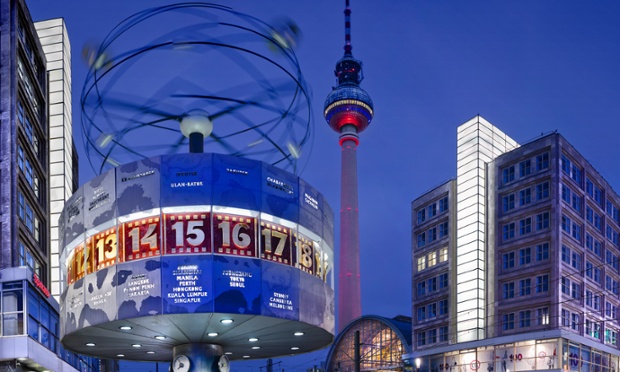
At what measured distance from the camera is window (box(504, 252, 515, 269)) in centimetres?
8200

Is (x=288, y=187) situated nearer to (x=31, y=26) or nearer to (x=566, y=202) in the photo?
(x=31, y=26)

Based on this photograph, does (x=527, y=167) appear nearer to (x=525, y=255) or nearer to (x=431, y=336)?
(x=525, y=255)

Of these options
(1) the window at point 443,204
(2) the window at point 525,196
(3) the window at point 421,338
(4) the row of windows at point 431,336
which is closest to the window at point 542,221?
(2) the window at point 525,196

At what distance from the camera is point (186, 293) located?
2862 centimetres

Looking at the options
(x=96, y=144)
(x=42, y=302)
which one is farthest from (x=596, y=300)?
(x=96, y=144)

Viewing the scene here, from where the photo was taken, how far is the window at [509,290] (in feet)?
266

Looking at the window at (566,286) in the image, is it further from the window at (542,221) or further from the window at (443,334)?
the window at (443,334)

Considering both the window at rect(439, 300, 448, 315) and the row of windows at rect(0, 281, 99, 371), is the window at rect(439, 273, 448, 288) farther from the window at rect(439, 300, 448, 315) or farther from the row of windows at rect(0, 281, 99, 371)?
the row of windows at rect(0, 281, 99, 371)

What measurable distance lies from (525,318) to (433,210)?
2053cm

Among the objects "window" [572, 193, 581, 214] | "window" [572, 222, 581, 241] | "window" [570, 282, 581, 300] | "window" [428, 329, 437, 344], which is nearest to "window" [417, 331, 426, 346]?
"window" [428, 329, 437, 344]

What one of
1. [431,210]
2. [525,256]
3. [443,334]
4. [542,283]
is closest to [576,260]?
[525,256]

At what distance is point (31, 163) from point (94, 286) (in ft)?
124

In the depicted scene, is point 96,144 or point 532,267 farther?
point 532,267

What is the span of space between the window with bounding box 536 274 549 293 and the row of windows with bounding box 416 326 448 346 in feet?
49.1
